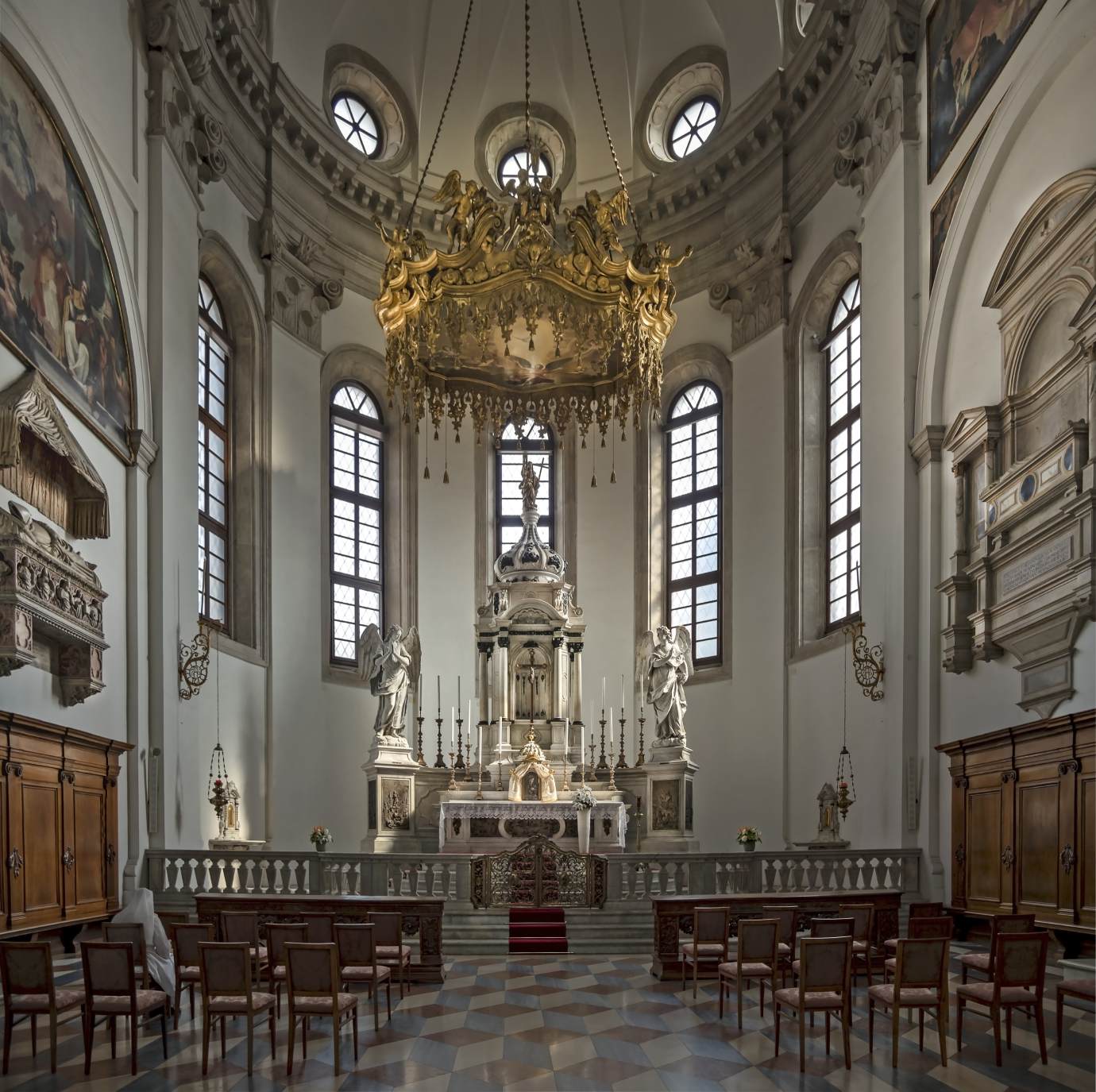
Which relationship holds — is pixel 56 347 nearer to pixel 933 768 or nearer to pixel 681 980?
pixel 681 980

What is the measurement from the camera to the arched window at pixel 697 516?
21.7 metres

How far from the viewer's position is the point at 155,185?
15992mm

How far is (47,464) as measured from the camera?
40.3 feet

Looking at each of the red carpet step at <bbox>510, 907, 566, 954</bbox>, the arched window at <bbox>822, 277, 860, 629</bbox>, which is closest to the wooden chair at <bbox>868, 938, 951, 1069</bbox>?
the red carpet step at <bbox>510, 907, 566, 954</bbox>

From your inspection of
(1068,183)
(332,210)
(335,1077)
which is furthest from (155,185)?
(335,1077)

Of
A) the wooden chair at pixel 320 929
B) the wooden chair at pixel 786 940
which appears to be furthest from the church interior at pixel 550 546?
the wooden chair at pixel 786 940

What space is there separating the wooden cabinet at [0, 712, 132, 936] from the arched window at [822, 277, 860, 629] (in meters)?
10.3

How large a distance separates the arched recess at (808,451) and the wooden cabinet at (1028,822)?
5316 millimetres

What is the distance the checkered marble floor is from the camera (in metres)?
7.75

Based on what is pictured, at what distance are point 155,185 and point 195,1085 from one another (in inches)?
465

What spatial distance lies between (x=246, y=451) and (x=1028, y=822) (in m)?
12.7

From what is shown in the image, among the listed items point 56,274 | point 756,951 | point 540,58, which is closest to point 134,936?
point 756,951

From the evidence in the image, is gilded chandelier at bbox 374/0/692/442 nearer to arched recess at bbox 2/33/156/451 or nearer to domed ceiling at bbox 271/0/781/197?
arched recess at bbox 2/33/156/451

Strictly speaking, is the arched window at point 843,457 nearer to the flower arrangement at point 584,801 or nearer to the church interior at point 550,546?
the church interior at point 550,546
